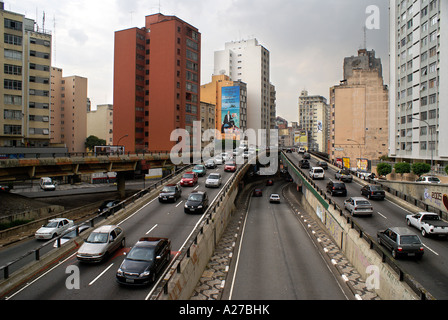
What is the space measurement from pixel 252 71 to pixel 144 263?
142111mm

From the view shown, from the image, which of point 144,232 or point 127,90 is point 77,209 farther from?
point 127,90

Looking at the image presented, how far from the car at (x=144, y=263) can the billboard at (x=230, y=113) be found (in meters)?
116

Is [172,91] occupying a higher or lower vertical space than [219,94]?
lower

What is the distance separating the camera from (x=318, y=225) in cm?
3525

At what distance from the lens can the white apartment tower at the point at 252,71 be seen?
146 meters

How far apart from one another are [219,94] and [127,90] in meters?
58.0

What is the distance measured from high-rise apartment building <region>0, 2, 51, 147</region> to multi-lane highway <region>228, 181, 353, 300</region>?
53.0 metres

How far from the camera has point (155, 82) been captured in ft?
274

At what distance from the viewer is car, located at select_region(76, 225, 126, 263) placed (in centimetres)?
1709

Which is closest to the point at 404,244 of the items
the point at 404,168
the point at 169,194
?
the point at 169,194

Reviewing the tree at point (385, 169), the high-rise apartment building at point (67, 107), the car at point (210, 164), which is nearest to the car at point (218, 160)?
the car at point (210, 164)

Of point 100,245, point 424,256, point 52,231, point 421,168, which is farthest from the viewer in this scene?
point 421,168

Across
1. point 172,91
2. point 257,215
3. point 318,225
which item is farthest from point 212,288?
point 172,91

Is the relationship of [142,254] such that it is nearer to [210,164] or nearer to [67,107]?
[210,164]
